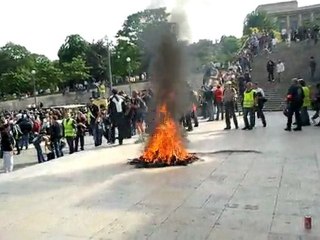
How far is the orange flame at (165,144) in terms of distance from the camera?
9648 millimetres

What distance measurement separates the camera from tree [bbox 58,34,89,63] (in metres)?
83.5

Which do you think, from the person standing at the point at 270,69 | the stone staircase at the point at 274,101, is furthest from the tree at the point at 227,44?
the stone staircase at the point at 274,101

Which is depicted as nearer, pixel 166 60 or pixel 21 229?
pixel 21 229

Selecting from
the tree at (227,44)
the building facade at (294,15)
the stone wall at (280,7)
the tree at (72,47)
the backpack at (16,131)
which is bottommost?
the backpack at (16,131)

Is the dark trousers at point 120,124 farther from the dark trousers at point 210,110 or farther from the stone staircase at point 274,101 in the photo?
the stone staircase at point 274,101

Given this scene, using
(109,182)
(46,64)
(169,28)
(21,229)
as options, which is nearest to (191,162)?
(109,182)

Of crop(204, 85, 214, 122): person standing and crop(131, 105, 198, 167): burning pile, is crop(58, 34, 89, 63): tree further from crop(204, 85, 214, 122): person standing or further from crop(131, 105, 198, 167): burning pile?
crop(131, 105, 198, 167): burning pile

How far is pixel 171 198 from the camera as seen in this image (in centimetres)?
683

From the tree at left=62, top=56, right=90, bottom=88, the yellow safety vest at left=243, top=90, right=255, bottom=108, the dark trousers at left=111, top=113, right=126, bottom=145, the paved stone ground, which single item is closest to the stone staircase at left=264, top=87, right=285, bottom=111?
the yellow safety vest at left=243, top=90, right=255, bottom=108

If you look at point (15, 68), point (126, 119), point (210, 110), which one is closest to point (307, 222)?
point (126, 119)

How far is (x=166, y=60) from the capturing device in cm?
1000

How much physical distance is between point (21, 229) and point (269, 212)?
10.5 feet

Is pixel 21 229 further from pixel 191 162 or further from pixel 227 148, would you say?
pixel 227 148

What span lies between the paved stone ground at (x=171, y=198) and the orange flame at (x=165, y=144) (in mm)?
511
